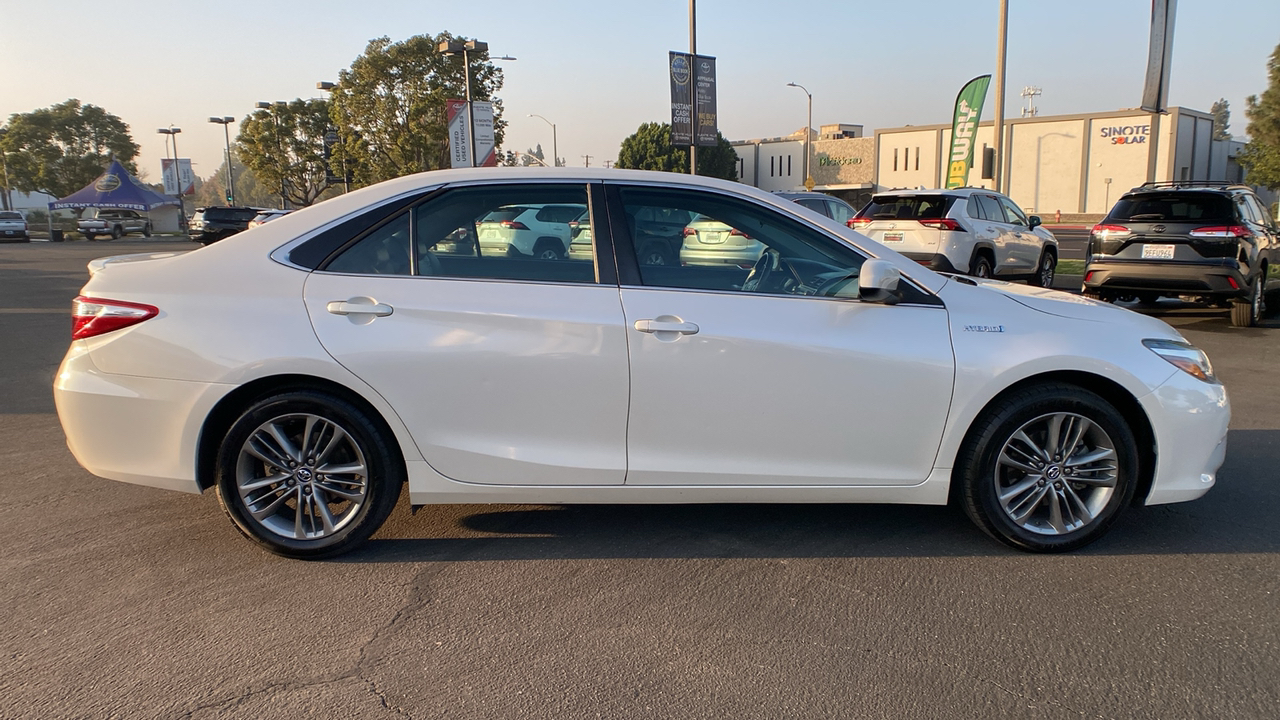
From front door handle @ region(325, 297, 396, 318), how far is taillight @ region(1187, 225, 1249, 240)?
9.89 metres

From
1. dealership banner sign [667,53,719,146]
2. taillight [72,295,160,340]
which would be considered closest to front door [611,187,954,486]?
taillight [72,295,160,340]

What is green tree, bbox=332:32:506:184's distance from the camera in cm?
4066

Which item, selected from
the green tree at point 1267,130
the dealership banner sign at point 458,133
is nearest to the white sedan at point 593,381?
the dealership banner sign at point 458,133

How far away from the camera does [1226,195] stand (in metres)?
10.2

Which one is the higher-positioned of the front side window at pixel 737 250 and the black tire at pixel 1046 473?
the front side window at pixel 737 250

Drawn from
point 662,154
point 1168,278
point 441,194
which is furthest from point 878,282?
point 662,154

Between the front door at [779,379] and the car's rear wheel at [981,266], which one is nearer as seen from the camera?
the front door at [779,379]

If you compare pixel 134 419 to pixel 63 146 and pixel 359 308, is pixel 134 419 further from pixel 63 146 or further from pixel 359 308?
pixel 63 146

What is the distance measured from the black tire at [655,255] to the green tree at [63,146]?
75.1 metres

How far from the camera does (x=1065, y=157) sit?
2235 inches

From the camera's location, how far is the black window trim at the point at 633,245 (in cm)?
371

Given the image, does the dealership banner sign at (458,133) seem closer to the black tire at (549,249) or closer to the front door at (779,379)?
the black tire at (549,249)

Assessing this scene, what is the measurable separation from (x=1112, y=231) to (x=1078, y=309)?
7.90 meters

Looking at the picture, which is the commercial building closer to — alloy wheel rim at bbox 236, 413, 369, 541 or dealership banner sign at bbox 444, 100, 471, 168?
dealership banner sign at bbox 444, 100, 471, 168
